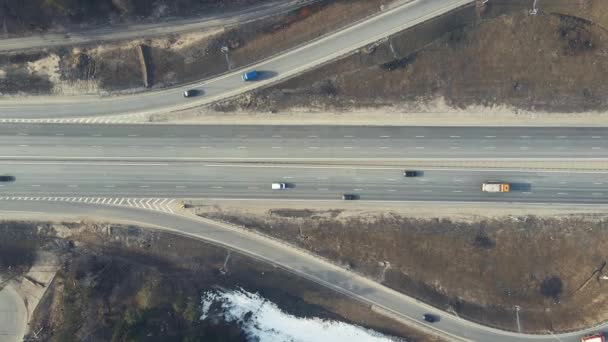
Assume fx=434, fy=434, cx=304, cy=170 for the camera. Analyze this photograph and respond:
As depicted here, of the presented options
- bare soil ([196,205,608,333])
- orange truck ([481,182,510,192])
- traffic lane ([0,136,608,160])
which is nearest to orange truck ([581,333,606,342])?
bare soil ([196,205,608,333])

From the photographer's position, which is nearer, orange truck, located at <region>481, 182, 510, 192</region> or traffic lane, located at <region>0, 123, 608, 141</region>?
orange truck, located at <region>481, 182, 510, 192</region>

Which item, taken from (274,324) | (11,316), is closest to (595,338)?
(274,324)

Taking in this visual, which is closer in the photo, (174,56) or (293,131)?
(174,56)

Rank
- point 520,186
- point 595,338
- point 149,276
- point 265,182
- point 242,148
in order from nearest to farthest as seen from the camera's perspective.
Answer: point 595,338
point 149,276
point 520,186
point 242,148
point 265,182

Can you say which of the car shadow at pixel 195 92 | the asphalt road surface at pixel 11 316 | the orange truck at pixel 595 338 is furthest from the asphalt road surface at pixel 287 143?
the orange truck at pixel 595 338

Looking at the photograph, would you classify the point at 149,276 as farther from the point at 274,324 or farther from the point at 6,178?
the point at 6,178

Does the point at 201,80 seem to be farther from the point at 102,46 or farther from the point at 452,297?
the point at 452,297

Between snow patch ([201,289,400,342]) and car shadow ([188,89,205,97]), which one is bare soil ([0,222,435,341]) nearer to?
snow patch ([201,289,400,342])
